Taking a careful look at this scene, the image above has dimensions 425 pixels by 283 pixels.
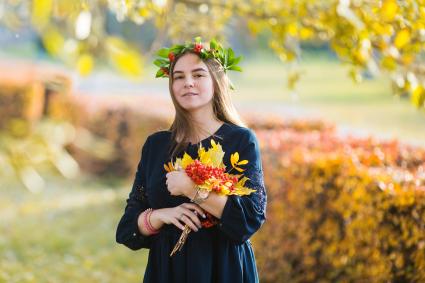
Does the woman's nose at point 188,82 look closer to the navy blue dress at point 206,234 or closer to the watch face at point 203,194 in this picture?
the navy blue dress at point 206,234

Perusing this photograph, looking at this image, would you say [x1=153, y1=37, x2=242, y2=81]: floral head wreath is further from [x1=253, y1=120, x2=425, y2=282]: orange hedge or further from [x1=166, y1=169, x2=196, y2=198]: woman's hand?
[x1=253, y1=120, x2=425, y2=282]: orange hedge

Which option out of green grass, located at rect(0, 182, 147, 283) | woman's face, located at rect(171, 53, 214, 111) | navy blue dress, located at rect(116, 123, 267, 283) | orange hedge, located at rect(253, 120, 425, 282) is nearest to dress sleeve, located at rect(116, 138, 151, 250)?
navy blue dress, located at rect(116, 123, 267, 283)

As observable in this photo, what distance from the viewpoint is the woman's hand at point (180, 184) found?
8.13ft

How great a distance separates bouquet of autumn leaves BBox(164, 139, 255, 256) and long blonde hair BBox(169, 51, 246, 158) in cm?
25

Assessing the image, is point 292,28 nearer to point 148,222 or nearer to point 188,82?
point 188,82

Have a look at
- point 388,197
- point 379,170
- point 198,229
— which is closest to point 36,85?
point 198,229

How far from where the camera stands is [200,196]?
97.6 inches

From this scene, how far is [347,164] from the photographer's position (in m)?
4.88

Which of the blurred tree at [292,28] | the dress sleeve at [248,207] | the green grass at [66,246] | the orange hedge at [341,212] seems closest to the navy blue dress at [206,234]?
the dress sleeve at [248,207]

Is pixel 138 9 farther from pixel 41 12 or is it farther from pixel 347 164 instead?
pixel 41 12

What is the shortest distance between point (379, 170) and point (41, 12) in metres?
3.93

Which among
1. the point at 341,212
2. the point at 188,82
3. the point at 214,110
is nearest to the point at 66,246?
the point at 341,212

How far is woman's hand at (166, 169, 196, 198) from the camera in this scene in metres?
2.48

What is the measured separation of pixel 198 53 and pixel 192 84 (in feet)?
0.51
